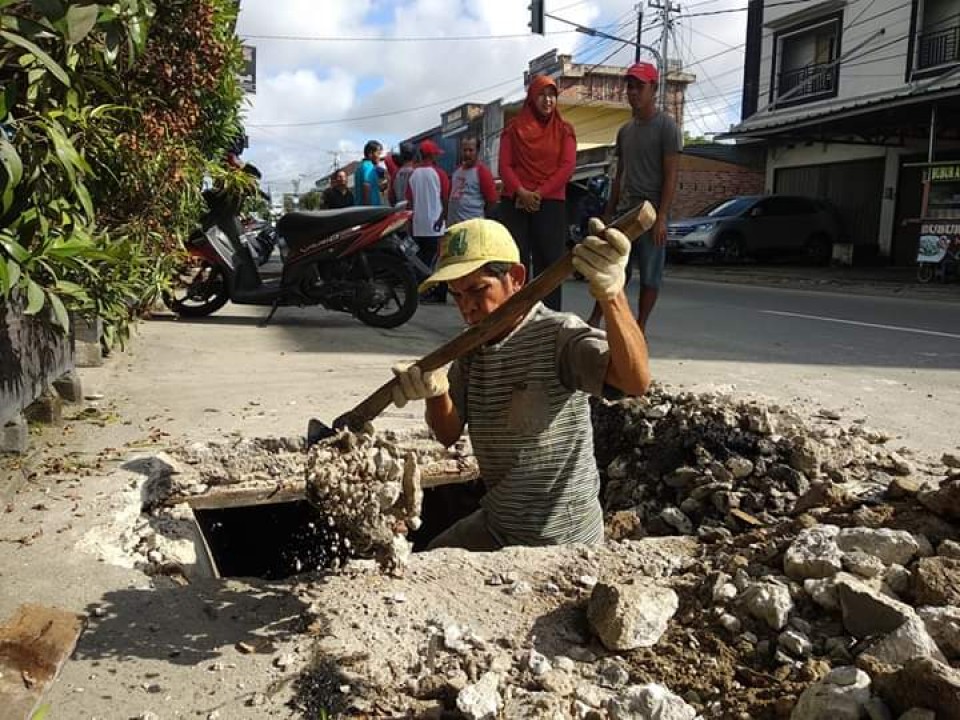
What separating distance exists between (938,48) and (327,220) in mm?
17054

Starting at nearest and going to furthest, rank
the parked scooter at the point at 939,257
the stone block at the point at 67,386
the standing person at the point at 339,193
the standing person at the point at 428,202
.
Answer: the stone block at the point at 67,386
the standing person at the point at 428,202
the standing person at the point at 339,193
the parked scooter at the point at 939,257

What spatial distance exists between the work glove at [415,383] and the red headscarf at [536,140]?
352cm

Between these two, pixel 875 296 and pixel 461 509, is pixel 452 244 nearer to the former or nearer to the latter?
pixel 461 509

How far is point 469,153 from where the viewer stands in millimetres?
9469

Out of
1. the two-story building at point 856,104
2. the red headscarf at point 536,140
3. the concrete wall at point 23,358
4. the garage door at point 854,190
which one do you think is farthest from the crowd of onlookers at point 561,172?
the garage door at point 854,190

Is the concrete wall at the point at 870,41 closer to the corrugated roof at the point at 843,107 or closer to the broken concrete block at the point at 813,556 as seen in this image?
the corrugated roof at the point at 843,107

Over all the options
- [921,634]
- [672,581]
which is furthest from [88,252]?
[921,634]

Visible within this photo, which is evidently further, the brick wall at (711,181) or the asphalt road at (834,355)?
the brick wall at (711,181)

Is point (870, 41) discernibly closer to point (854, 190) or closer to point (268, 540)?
point (854, 190)

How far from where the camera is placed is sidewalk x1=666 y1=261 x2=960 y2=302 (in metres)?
13.0

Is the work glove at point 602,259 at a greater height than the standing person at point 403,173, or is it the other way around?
the standing person at point 403,173

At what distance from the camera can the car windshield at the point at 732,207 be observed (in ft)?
64.7

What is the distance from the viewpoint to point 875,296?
41.6 ft

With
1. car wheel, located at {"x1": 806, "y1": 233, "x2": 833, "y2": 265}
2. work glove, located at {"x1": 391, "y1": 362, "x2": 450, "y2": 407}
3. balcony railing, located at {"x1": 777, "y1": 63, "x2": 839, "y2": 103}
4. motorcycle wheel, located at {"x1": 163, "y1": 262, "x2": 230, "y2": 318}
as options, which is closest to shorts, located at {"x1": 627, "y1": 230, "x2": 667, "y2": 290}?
work glove, located at {"x1": 391, "y1": 362, "x2": 450, "y2": 407}
